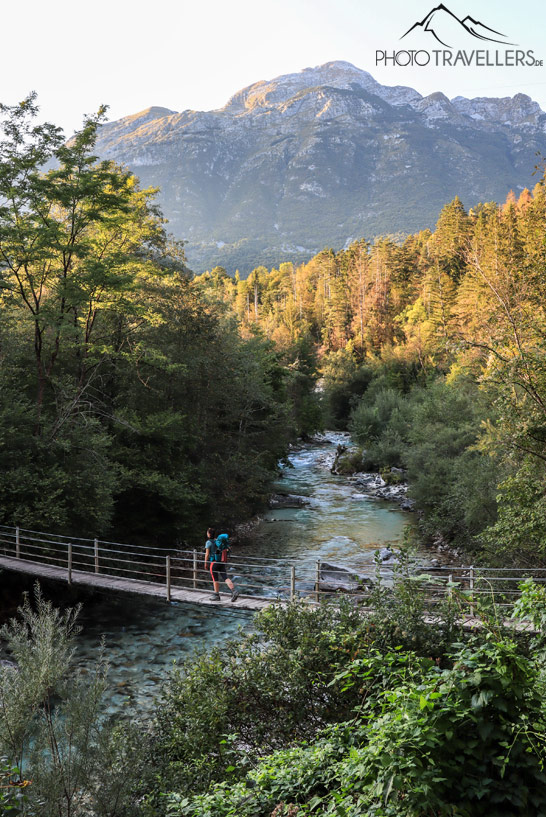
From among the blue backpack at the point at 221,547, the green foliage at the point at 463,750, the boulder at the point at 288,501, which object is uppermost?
the green foliage at the point at 463,750

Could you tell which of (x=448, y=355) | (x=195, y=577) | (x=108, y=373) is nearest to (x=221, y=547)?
(x=195, y=577)

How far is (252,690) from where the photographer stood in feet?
24.5

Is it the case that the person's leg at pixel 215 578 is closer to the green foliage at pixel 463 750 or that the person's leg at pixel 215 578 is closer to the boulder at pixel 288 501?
the green foliage at pixel 463 750

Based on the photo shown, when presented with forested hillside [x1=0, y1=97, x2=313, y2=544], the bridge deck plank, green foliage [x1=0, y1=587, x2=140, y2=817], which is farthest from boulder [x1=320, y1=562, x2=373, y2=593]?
green foliage [x1=0, y1=587, x2=140, y2=817]

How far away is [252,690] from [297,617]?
108cm

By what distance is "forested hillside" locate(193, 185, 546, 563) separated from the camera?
510 inches

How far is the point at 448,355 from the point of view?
41.5 m

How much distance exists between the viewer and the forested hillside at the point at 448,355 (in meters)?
12.9

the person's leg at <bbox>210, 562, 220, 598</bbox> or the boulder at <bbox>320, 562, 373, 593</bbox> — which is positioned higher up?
the person's leg at <bbox>210, 562, 220, 598</bbox>

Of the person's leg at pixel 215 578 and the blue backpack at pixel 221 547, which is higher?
the blue backpack at pixel 221 547

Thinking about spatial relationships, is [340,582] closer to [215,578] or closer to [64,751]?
[215,578]

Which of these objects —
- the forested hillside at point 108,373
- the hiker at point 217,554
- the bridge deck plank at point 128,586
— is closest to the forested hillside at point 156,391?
the forested hillside at point 108,373

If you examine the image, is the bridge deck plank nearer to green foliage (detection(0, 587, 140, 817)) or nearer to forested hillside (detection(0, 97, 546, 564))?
forested hillside (detection(0, 97, 546, 564))

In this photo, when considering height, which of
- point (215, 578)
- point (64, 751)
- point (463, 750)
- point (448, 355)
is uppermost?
point (448, 355)
